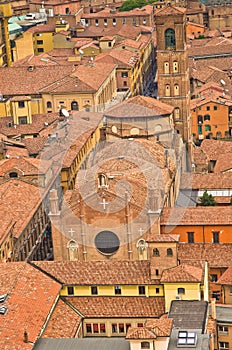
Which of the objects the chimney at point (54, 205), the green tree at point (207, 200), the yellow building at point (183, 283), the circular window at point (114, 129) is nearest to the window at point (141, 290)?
the yellow building at point (183, 283)

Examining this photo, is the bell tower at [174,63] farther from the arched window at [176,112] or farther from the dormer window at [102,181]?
the dormer window at [102,181]

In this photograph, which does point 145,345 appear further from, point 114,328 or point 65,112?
point 65,112

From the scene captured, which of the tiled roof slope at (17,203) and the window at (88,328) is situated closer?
the window at (88,328)

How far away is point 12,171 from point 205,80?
4289cm

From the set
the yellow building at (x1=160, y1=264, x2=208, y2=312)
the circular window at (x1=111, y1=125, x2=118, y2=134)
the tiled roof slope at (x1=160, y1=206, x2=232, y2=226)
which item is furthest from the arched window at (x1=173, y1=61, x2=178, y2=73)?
the yellow building at (x1=160, y1=264, x2=208, y2=312)

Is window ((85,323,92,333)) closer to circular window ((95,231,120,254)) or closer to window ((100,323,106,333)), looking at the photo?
window ((100,323,106,333))

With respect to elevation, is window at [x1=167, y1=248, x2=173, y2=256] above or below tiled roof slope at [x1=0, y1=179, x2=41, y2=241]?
above

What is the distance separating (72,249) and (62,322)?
28.0 ft

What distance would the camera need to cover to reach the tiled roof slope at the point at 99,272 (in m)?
54.0

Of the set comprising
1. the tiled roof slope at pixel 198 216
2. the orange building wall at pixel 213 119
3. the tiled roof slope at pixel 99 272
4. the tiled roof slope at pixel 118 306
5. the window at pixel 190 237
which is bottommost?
the orange building wall at pixel 213 119

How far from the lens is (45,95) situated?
95062 mm

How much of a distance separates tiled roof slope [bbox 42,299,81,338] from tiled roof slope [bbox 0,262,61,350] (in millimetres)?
678

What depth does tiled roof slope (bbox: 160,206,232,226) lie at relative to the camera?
63.1 metres

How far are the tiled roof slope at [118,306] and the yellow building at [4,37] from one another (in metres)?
63.1
